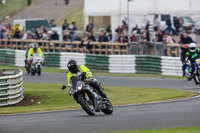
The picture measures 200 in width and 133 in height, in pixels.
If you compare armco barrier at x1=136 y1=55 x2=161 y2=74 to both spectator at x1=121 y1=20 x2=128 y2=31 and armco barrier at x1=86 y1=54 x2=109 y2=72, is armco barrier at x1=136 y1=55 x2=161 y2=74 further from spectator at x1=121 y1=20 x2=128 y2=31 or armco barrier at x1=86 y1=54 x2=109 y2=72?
spectator at x1=121 y1=20 x2=128 y2=31

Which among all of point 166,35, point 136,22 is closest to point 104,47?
point 136,22

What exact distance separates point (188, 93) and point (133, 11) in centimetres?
1261

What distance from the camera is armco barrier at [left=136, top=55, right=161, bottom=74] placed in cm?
2764

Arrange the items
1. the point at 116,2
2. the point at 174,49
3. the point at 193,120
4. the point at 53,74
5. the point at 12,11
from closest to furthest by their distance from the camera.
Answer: the point at 193,120, the point at 174,49, the point at 53,74, the point at 116,2, the point at 12,11

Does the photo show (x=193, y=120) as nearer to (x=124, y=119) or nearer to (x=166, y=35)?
(x=124, y=119)

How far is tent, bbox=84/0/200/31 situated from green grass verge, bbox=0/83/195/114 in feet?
28.8

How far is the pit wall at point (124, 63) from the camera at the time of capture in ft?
88.5

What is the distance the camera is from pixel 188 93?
62.4 ft

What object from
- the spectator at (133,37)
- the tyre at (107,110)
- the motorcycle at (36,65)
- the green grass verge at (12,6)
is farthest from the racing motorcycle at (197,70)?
the green grass verge at (12,6)

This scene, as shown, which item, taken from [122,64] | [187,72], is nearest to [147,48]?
[122,64]

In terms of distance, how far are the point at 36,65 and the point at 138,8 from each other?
609 centimetres

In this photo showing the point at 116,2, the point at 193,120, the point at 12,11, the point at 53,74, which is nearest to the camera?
the point at 193,120

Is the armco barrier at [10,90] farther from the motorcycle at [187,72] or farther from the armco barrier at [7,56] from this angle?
the armco barrier at [7,56]

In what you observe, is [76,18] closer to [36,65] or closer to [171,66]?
[36,65]
